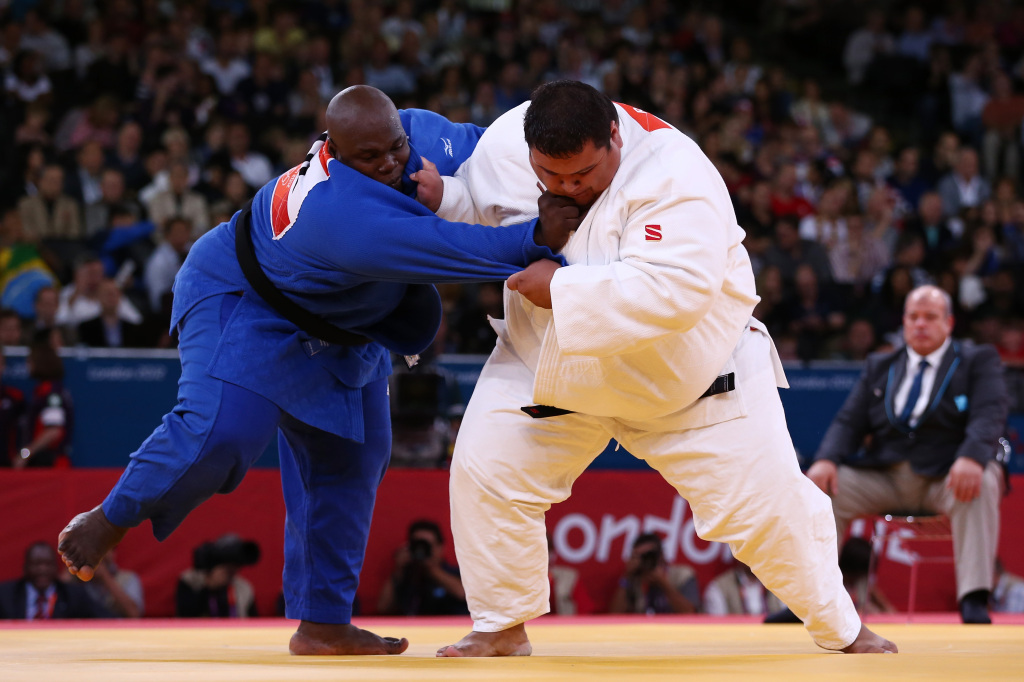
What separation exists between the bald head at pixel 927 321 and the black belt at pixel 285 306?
3.26m

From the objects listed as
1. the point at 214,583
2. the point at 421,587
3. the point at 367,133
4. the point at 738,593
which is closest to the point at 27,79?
the point at 214,583

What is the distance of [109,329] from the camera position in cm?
708

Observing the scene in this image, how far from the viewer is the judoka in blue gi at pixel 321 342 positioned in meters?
2.71

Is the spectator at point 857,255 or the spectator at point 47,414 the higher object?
the spectator at point 857,255

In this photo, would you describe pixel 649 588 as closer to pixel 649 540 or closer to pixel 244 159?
pixel 649 540

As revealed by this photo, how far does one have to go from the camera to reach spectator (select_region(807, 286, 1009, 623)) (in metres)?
5.02

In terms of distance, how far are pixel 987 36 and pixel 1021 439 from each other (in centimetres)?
643

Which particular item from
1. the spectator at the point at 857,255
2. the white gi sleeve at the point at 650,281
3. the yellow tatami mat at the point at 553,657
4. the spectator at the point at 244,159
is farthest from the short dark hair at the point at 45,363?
the spectator at the point at 857,255

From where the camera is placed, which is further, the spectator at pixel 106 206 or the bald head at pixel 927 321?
the spectator at pixel 106 206

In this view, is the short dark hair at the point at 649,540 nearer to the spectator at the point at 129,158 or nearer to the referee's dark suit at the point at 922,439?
the referee's dark suit at the point at 922,439

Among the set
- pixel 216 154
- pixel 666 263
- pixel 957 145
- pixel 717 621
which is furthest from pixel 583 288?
pixel 957 145

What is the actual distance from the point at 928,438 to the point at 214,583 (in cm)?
328

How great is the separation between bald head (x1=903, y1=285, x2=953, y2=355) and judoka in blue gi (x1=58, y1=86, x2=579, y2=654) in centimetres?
299

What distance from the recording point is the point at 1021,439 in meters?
7.01
